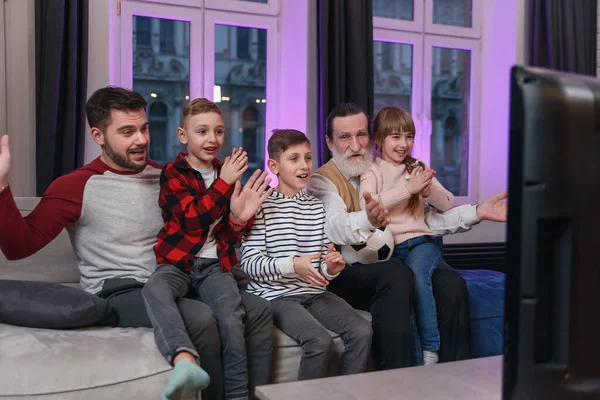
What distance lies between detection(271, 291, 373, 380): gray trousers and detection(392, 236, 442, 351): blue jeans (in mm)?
269

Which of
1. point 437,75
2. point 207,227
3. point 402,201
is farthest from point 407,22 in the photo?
point 207,227

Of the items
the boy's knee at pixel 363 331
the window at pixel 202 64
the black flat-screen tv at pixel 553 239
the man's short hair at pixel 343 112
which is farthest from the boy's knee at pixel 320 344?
the window at pixel 202 64

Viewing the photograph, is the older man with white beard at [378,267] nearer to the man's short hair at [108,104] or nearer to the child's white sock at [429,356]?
the child's white sock at [429,356]

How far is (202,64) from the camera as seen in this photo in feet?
11.2

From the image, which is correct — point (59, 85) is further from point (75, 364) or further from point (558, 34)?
point (558, 34)

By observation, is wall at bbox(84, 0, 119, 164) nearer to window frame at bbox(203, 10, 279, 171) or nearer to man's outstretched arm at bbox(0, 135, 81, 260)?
window frame at bbox(203, 10, 279, 171)

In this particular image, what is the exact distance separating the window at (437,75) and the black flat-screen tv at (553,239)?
11.3 feet

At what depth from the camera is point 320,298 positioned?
6.97 feet

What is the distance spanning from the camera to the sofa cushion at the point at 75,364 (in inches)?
58.6

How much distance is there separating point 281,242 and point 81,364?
81 cm

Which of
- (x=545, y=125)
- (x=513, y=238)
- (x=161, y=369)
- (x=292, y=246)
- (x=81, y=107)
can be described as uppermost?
(x=81, y=107)

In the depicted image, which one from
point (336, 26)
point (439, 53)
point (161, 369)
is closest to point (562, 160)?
point (161, 369)

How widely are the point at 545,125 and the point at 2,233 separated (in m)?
1.77

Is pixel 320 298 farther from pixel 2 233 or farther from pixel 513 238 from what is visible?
pixel 513 238
